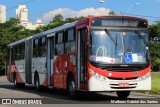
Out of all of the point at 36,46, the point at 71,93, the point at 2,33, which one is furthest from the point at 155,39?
the point at 71,93

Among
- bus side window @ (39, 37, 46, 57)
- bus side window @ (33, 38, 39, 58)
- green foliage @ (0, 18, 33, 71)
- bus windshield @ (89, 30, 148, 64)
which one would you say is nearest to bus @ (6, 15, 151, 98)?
bus windshield @ (89, 30, 148, 64)

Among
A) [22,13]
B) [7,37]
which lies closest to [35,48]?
[7,37]

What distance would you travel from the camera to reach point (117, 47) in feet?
52.2

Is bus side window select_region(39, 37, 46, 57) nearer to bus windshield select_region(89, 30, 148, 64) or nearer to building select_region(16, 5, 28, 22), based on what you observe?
bus windshield select_region(89, 30, 148, 64)

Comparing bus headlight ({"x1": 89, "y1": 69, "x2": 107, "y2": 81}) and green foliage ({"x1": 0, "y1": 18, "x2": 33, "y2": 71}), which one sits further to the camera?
green foliage ({"x1": 0, "y1": 18, "x2": 33, "y2": 71})

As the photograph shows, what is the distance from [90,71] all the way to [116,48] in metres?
1.33

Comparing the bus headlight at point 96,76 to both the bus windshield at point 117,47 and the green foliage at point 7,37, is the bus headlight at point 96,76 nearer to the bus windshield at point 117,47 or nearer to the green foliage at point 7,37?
the bus windshield at point 117,47

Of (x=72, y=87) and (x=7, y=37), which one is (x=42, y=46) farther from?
(x=7, y=37)

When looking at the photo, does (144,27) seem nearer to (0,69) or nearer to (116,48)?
(116,48)

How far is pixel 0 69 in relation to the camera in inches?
2793

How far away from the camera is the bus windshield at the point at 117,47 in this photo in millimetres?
15766

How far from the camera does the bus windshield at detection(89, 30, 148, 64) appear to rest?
51.7 feet

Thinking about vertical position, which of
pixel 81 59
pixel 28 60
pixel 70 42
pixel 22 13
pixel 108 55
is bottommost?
pixel 28 60

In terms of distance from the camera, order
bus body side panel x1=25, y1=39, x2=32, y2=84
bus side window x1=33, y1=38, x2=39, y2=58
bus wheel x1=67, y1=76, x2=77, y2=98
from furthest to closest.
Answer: bus body side panel x1=25, y1=39, x2=32, y2=84 < bus side window x1=33, y1=38, x2=39, y2=58 < bus wheel x1=67, y1=76, x2=77, y2=98
